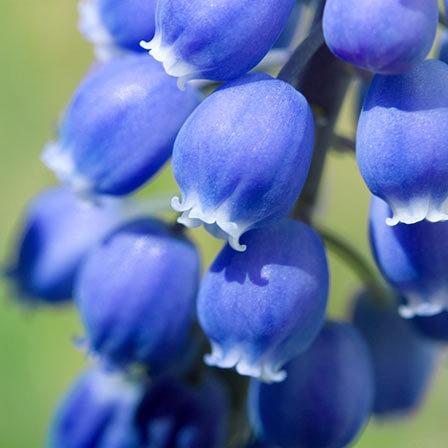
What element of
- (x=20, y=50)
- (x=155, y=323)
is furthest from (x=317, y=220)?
(x=20, y=50)

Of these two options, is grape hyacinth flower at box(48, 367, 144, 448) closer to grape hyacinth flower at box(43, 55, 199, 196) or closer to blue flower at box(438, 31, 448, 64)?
grape hyacinth flower at box(43, 55, 199, 196)

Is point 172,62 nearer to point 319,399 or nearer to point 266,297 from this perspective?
point 266,297

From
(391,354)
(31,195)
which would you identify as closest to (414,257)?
(391,354)

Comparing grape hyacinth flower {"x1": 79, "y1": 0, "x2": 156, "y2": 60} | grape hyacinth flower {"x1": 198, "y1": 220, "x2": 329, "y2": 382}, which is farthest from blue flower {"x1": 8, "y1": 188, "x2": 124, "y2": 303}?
grape hyacinth flower {"x1": 198, "y1": 220, "x2": 329, "y2": 382}

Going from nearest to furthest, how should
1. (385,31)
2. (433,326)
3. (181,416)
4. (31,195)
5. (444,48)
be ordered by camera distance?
(385,31)
(444,48)
(433,326)
(181,416)
(31,195)

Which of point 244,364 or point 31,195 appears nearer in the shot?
point 244,364

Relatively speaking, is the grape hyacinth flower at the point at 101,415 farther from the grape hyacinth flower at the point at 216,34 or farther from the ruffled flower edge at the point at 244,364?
the grape hyacinth flower at the point at 216,34

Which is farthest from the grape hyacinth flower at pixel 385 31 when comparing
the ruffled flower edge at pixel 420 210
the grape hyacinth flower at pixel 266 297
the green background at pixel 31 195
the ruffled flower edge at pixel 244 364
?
the green background at pixel 31 195
